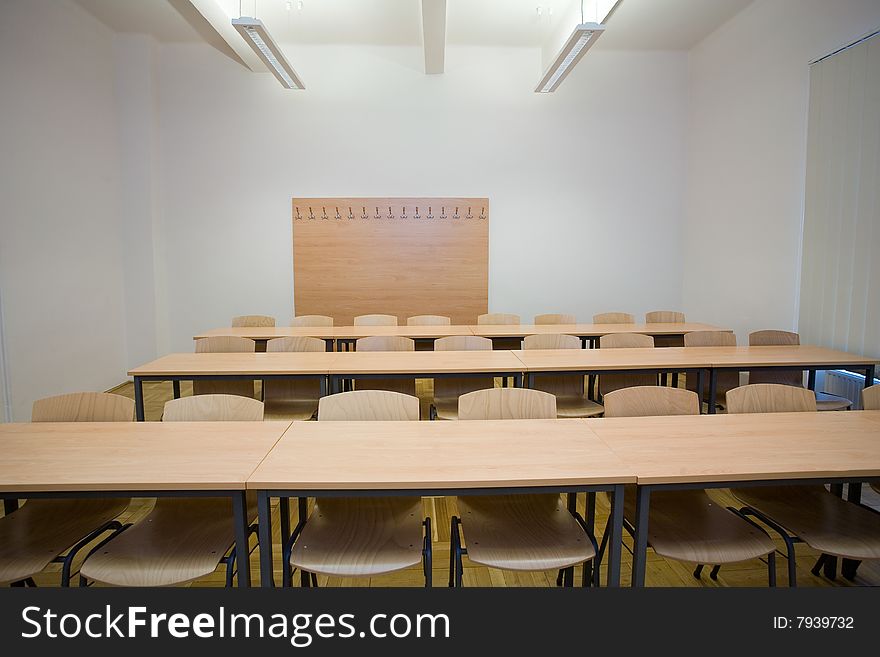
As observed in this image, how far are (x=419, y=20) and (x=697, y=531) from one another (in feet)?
17.6

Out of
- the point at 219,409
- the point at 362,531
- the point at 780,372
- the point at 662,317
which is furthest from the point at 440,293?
the point at 362,531

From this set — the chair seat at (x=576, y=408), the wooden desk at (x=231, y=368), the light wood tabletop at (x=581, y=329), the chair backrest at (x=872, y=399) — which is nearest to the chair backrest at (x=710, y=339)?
the light wood tabletop at (x=581, y=329)

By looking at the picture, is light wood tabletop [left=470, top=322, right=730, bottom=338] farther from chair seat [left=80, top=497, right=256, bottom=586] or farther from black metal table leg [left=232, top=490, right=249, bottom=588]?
black metal table leg [left=232, top=490, right=249, bottom=588]

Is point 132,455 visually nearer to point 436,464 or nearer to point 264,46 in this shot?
point 436,464

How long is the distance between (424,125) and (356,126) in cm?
79

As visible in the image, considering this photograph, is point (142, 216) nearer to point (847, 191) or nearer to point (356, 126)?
point (356, 126)

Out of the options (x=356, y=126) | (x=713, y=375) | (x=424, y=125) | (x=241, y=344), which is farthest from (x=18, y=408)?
(x=713, y=375)

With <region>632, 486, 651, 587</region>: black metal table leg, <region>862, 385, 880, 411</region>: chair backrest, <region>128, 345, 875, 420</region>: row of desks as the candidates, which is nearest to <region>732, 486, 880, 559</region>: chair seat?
<region>862, 385, 880, 411</region>: chair backrest

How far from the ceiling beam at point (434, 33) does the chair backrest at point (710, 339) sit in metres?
3.33

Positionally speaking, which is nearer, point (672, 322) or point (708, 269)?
point (672, 322)

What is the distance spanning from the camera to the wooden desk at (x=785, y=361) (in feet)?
11.2

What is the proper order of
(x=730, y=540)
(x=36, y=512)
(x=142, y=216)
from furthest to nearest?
1. (x=142, y=216)
2. (x=36, y=512)
3. (x=730, y=540)

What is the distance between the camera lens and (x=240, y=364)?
3.46 metres

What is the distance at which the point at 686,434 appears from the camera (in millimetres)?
2059
